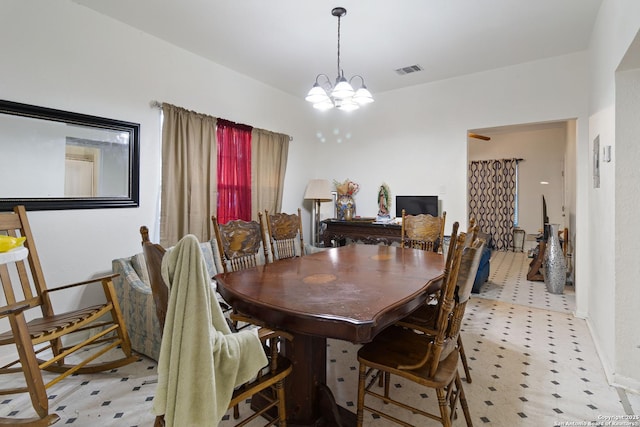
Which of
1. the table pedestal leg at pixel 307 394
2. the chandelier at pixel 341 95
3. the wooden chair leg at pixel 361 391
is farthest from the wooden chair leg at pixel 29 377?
the chandelier at pixel 341 95

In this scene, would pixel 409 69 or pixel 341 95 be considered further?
pixel 409 69

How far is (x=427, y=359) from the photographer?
146 centimetres

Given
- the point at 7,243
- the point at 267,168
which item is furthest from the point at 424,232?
Result: the point at 7,243

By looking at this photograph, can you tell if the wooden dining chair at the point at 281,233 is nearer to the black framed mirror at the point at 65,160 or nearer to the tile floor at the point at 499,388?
the tile floor at the point at 499,388

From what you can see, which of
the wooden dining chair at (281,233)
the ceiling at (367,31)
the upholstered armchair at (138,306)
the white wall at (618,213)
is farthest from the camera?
the wooden dining chair at (281,233)

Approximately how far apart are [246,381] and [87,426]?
116 centimetres

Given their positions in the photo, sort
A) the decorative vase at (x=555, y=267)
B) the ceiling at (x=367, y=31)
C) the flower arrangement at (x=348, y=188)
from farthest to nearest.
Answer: the flower arrangement at (x=348, y=188) < the decorative vase at (x=555, y=267) < the ceiling at (x=367, y=31)

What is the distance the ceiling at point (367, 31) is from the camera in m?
2.69

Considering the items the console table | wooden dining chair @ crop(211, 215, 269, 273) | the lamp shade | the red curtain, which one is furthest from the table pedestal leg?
the lamp shade

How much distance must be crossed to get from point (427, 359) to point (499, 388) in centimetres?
105

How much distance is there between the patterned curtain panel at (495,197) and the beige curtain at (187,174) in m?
6.36

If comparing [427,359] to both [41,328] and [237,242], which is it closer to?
[237,242]

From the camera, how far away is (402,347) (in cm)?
170

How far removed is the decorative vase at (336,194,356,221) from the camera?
16.5 feet
